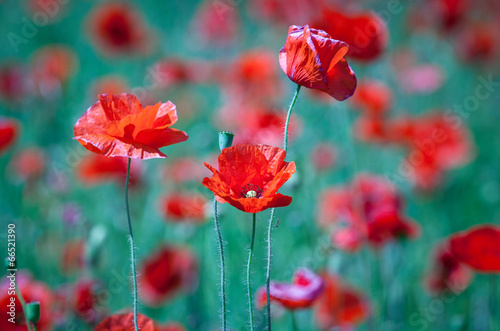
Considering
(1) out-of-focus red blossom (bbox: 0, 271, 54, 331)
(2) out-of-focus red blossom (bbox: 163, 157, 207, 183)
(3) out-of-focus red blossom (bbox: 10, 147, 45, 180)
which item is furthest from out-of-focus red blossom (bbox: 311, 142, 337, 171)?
(1) out-of-focus red blossom (bbox: 0, 271, 54, 331)

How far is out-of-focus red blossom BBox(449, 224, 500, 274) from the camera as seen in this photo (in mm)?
1635

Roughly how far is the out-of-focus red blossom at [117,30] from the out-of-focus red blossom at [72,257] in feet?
7.28

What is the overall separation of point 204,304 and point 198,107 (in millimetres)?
2363

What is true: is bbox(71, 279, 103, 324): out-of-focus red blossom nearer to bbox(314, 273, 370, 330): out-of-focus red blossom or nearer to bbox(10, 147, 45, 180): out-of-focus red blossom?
bbox(314, 273, 370, 330): out-of-focus red blossom

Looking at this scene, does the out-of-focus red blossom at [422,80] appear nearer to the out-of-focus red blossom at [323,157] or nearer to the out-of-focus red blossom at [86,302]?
the out-of-focus red blossom at [323,157]

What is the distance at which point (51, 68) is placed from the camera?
3625mm

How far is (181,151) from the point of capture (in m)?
4.02

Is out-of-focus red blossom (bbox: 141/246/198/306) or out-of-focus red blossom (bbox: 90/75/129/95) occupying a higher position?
out-of-focus red blossom (bbox: 90/75/129/95)

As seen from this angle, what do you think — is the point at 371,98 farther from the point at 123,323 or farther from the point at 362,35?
the point at 123,323

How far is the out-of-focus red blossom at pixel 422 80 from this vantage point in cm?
405

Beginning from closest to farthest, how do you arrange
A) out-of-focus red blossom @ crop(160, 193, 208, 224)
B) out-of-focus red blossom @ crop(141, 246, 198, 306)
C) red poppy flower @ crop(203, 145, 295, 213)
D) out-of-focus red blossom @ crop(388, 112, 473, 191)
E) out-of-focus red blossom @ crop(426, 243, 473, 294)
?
red poppy flower @ crop(203, 145, 295, 213), out-of-focus red blossom @ crop(426, 243, 473, 294), out-of-focus red blossom @ crop(141, 246, 198, 306), out-of-focus red blossom @ crop(160, 193, 208, 224), out-of-focus red blossom @ crop(388, 112, 473, 191)

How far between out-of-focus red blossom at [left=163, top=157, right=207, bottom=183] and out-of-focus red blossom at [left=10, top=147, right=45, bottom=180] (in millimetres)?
805

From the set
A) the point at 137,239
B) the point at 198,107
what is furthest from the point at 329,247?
the point at 198,107

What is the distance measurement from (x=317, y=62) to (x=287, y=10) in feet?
10.9
